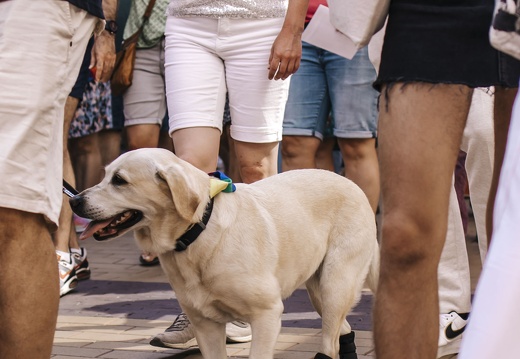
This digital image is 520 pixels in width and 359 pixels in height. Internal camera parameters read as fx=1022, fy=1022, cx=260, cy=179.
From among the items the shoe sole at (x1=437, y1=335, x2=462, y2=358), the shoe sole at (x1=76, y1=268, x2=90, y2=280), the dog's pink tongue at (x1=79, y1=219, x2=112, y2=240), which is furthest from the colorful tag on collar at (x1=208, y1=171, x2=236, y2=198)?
the shoe sole at (x1=76, y1=268, x2=90, y2=280)

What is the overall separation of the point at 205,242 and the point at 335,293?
29.1 inches

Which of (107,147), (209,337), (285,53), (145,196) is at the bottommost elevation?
(107,147)

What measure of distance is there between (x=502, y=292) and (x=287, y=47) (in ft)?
9.23

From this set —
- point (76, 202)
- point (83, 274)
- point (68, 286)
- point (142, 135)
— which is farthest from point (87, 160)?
point (76, 202)

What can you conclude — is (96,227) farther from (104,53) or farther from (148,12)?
(148,12)

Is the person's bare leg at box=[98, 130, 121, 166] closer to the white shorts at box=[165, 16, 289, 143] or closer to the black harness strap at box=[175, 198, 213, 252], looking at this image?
the white shorts at box=[165, 16, 289, 143]

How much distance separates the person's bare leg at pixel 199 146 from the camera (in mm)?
4746

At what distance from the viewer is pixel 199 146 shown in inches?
189

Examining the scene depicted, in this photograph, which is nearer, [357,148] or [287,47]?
[287,47]

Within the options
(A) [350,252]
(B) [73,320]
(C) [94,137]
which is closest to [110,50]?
(B) [73,320]

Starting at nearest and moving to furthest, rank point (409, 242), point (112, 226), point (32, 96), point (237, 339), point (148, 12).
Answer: point (409, 242) < point (32, 96) < point (112, 226) < point (237, 339) < point (148, 12)

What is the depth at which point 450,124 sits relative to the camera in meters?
3.00

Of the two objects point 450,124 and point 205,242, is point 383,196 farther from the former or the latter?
point 205,242

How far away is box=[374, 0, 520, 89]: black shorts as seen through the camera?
3.01 metres
